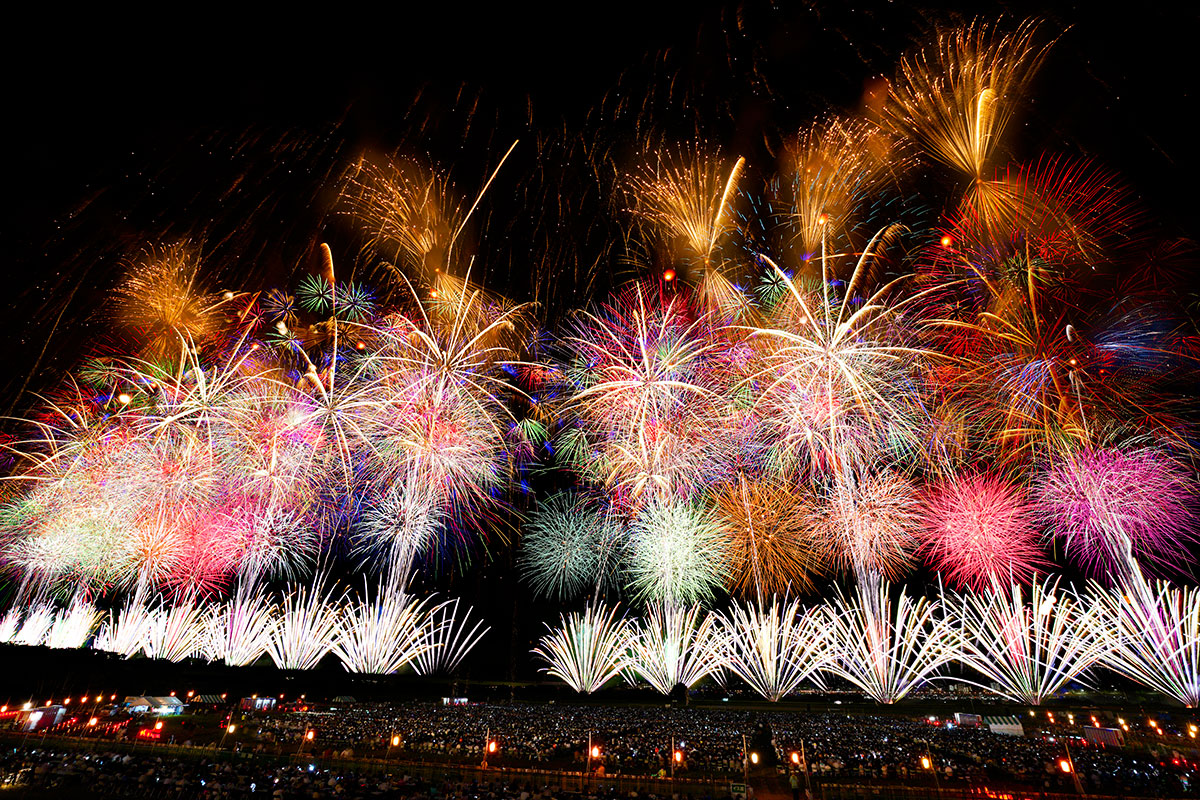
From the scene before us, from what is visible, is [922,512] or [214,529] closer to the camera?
[922,512]

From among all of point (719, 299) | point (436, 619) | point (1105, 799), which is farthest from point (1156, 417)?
point (436, 619)

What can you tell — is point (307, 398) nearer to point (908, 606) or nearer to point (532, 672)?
point (532, 672)

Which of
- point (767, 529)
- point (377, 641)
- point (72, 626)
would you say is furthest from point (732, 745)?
point (72, 626)

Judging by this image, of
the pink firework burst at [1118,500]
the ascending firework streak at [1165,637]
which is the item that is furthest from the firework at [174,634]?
the ascending firework streak at [1165,637]

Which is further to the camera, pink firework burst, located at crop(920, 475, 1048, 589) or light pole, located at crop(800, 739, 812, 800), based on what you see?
pink firework burst, located at crop(920, 475, 1048, 589)

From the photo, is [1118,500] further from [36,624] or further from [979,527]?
[36,624]

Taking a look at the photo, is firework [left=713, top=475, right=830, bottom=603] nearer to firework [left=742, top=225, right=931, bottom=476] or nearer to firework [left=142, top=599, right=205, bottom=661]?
firework [left=742, top=225, right=931, bottom=476]

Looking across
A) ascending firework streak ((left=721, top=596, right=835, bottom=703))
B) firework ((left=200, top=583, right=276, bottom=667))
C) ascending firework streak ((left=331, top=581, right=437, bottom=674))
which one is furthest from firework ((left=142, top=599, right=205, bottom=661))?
ascending firework streak ((left=721, top=596, right=835, bottom=703))
